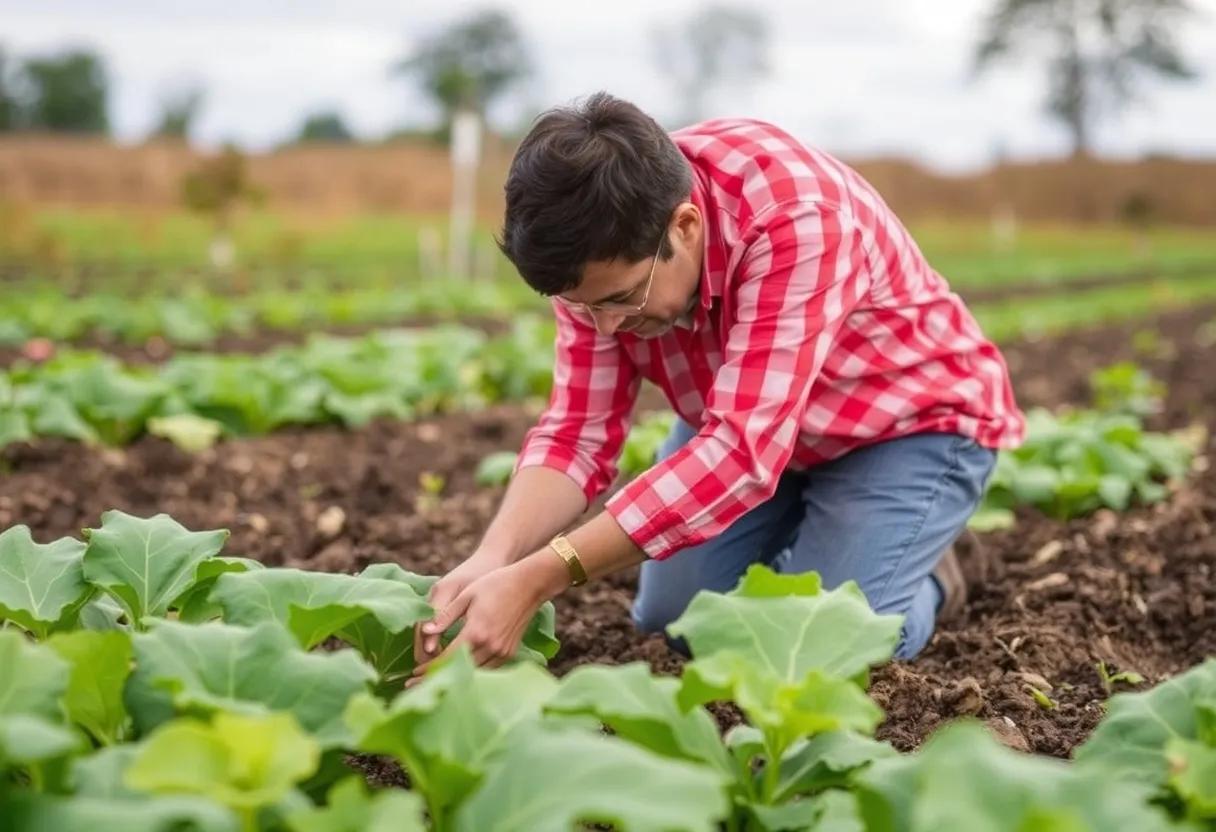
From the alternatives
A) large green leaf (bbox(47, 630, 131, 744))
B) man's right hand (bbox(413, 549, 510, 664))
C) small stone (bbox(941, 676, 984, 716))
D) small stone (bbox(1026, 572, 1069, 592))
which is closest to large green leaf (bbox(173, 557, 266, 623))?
man's right hand (bbox(413, 549, 510, 664))

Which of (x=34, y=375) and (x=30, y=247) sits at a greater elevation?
(x=34, y=375)

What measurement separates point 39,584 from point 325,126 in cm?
7270

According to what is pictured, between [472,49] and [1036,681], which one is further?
[472,49]

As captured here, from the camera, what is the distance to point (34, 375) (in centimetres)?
649

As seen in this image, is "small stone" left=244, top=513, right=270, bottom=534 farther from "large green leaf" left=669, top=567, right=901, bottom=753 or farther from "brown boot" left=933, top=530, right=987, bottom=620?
"large green leaf" left=669, top=567, right=901, bottom=753

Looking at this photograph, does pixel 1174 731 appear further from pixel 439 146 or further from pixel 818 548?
pixel 439 146

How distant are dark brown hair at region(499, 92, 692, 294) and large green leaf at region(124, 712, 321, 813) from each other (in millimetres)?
1231

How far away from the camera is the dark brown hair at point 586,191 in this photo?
2.61 metres

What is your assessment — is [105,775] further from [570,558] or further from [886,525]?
[886,525]

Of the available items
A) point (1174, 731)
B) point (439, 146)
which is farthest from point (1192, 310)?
point (439, 146)

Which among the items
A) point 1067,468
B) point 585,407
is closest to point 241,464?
point 585,407

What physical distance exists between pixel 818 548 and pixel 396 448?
122 inches

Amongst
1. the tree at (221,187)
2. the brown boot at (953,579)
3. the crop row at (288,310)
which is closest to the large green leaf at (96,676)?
the brown boot at (953,579)

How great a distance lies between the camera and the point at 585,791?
5.13 ft
